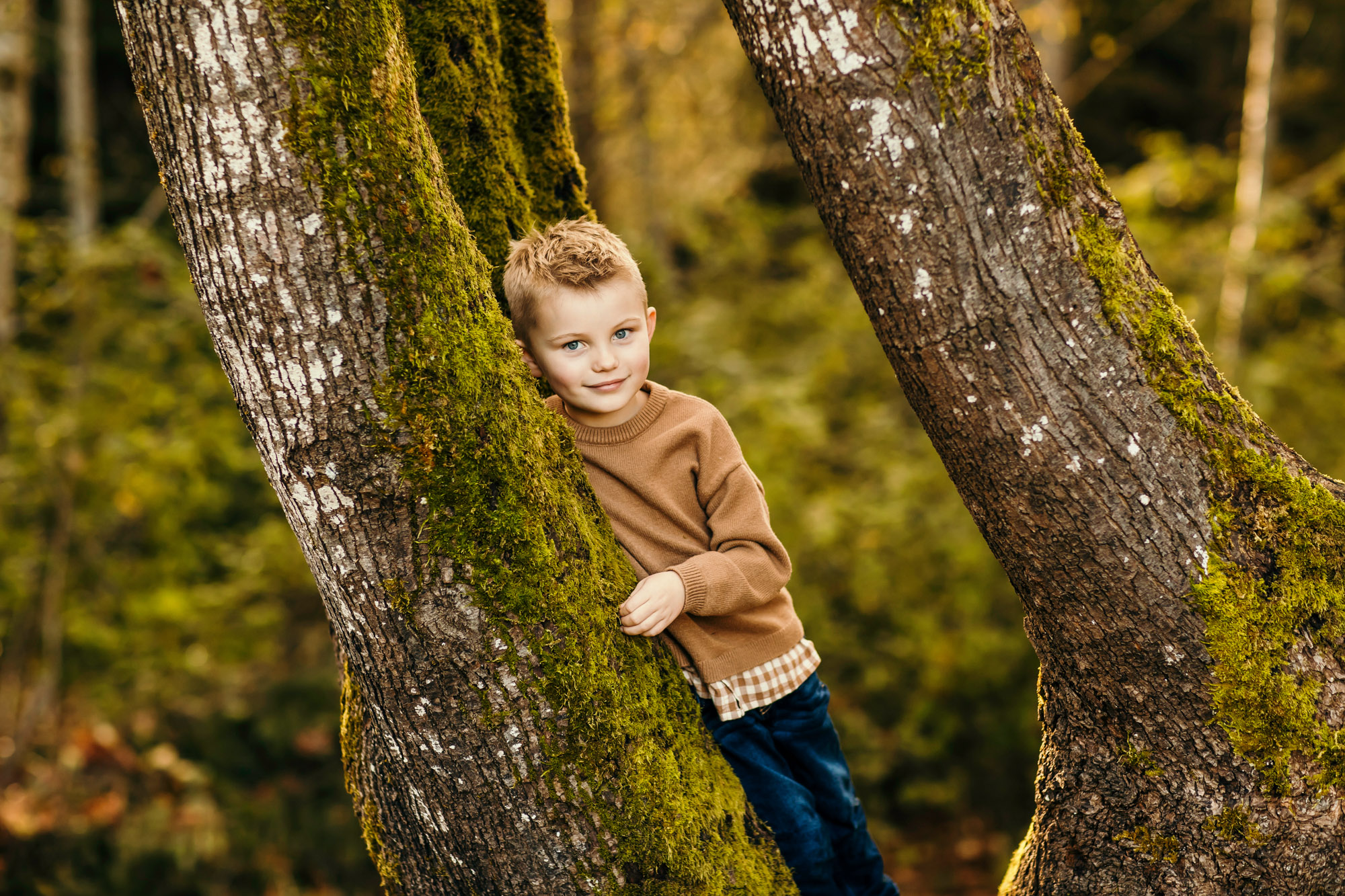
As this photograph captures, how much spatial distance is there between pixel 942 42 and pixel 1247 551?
3.50 ft

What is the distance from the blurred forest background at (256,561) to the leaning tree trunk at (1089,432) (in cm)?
415

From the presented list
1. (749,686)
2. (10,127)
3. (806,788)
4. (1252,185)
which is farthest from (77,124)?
(1252,185)

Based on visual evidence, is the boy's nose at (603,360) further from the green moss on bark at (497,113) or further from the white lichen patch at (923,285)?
the white lichen patch at (923,285)

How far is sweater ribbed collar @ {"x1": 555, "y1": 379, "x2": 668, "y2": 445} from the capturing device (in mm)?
2111

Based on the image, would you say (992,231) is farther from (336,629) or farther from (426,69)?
(336,629)

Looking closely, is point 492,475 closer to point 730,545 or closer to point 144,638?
point 730,545

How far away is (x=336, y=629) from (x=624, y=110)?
9430 mm

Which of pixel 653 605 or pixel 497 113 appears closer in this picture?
pixel 653 605

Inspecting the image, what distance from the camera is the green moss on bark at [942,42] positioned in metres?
1.52

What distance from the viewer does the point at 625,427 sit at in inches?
83.2

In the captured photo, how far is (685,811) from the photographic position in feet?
5.81

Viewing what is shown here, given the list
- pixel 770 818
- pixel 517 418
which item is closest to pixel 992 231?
pixel 517 418

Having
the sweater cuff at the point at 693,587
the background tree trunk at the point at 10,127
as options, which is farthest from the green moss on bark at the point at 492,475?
the background tree trunk at the point at 10,127

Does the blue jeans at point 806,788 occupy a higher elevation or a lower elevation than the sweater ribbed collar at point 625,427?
lower
